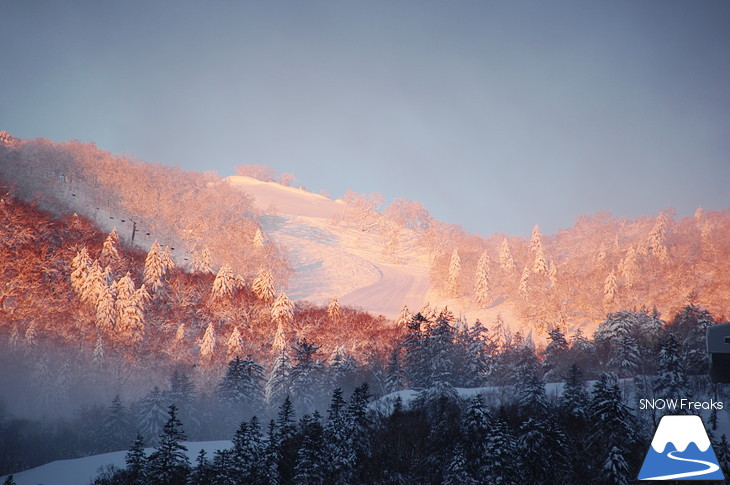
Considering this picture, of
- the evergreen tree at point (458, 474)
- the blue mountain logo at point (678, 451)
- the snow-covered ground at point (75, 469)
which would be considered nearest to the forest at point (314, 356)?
the evergreen tree at point (458, 474)

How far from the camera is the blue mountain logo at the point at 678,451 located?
853cm

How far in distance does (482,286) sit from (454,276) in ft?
24.7

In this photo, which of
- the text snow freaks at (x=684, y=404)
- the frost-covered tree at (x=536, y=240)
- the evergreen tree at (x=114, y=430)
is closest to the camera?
the text snow freaks at (x=684, y=404)

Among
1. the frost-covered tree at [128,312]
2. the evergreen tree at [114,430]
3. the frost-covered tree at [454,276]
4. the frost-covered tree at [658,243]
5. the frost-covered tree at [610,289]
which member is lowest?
the evergreen tree at [114,430]

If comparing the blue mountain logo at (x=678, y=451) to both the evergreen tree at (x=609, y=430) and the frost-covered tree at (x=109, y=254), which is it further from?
the frost-covered tree at (x=109, y=254)

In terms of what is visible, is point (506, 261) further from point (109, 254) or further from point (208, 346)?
point (109, 254)

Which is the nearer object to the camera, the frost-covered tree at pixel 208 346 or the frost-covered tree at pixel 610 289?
the frost-covered tree at pixel 208 346

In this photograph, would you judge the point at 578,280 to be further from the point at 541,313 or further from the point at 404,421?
the point at 404,421

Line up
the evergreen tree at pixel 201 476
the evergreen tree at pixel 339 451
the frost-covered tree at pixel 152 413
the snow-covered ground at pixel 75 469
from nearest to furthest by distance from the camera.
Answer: the evergreen tree at pixel 201 476 → the evergreen tree at pixel 339 451 → the snow-covered ground at pixel 75 469 → the frost-covered tree at pixel 152 413

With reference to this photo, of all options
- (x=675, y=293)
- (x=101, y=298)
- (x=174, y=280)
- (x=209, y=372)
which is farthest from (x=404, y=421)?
(x=675, y=293)

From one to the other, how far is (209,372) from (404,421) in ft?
111

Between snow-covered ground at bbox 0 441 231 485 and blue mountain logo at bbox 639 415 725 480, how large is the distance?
43.5 metres

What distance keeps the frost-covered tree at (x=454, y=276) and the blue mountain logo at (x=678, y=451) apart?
9566 centimetres

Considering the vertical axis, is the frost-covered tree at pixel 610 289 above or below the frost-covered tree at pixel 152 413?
above
